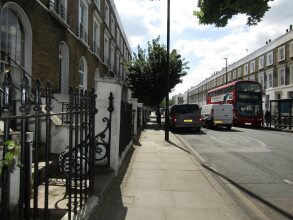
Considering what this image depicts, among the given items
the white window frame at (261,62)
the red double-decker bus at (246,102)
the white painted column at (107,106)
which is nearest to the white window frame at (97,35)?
the red double-decker bus at (246,102)

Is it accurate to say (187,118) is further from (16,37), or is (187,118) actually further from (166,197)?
(166,197)

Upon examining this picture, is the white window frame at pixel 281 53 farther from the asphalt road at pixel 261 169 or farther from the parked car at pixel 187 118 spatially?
the asphalt road at pixel 261 169

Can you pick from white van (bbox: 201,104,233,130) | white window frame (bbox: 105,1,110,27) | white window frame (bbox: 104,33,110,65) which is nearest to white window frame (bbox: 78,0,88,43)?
white window frame (bbox: 104,33,110,65)

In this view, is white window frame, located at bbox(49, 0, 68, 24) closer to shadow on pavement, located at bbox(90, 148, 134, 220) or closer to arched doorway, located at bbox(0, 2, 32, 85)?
arched doorway, located at bbox(0, 2, 32, 85)

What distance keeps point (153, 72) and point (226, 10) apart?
26472mm

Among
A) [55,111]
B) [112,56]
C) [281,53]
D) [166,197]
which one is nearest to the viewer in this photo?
[166,197]

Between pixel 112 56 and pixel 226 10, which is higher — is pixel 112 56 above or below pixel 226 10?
above

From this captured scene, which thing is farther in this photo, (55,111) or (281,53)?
(281,53)

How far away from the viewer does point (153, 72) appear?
33781 millimetres

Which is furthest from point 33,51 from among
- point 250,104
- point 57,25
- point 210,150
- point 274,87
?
point 274,87

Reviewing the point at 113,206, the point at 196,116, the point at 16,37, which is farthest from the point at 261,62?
the point at 113,206

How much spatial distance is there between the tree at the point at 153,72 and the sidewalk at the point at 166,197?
24047 millimetres

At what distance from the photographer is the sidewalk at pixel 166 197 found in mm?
5511

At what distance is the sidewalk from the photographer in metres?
5.51
